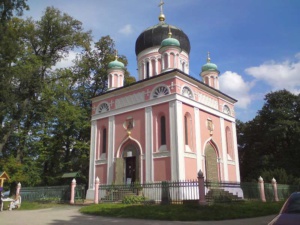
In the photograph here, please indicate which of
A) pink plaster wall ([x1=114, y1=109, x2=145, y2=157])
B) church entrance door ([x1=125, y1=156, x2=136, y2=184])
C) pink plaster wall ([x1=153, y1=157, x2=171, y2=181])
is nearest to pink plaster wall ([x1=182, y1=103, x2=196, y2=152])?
pink plaster wall ([x1=153, y1=157, x2=171, y2=181])

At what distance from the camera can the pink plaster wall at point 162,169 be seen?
17.8 meters

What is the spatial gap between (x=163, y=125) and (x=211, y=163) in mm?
4324

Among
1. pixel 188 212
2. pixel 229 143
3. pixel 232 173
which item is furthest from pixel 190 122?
pixel 188 212

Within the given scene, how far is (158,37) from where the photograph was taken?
80.0 feet

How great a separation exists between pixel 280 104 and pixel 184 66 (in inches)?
593

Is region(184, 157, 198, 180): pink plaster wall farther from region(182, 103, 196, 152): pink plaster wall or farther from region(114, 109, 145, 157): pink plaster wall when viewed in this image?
region(114, 109, 145, 157): pink plaster wall

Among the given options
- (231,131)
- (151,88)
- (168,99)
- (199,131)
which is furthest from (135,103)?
(231,131)

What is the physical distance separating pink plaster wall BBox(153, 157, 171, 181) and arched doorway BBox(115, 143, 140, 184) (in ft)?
5.29

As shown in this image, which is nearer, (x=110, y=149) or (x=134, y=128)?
(x=134, y=128)

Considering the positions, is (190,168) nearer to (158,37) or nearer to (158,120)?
(158,120)

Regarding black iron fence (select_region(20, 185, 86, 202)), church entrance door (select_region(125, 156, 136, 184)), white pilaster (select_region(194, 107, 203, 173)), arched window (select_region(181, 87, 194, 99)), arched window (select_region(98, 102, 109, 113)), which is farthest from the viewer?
arched window (select_region(98, 102, 109, 113))

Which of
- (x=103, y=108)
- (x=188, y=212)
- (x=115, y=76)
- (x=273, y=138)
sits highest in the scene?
(x=115, y=76)

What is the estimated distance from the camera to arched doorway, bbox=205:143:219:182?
19722mm

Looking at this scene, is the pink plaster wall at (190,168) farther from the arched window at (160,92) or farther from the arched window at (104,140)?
the arched window at (104,140)
